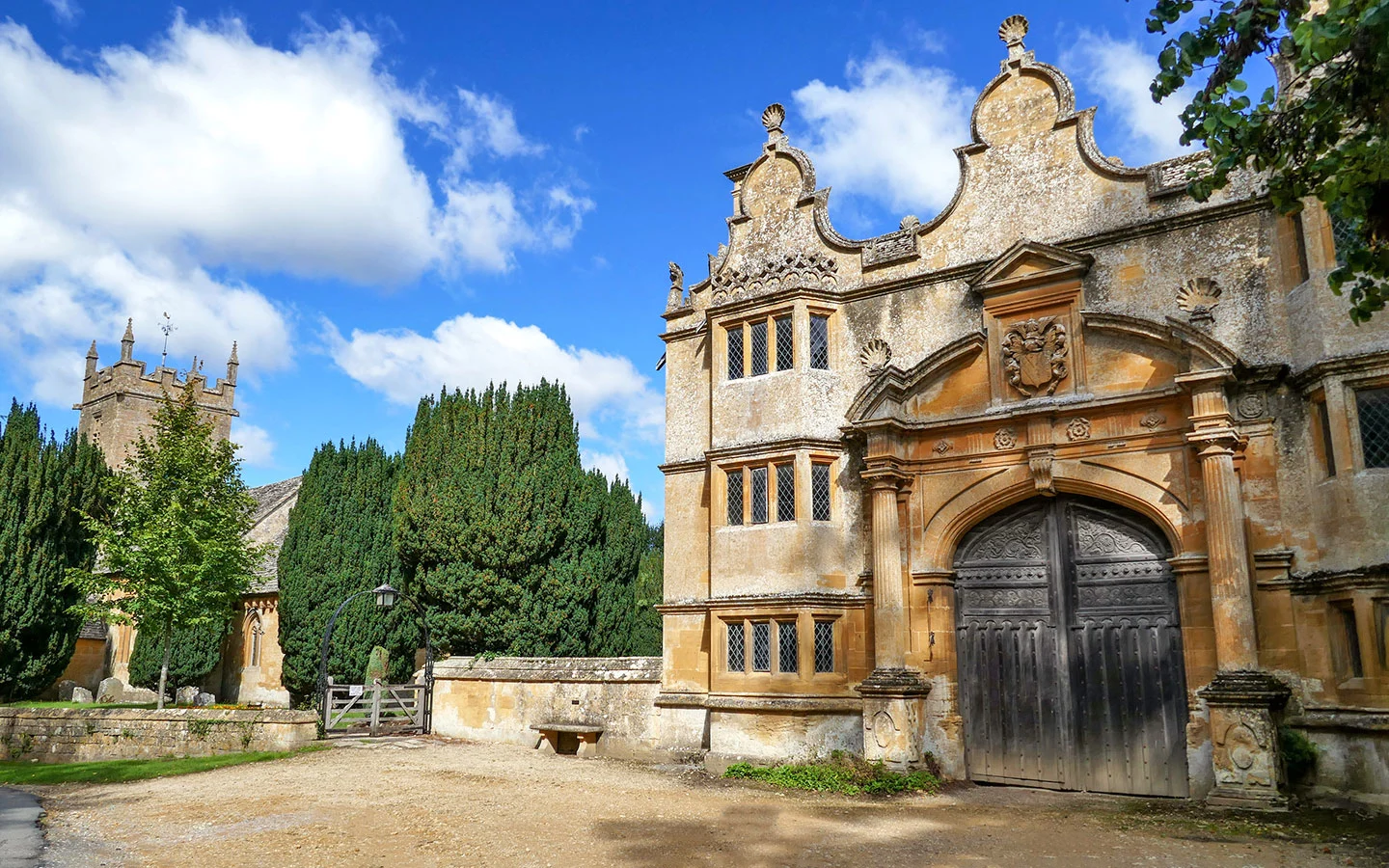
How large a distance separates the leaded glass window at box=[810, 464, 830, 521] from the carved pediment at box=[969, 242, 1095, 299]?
347 centimetres

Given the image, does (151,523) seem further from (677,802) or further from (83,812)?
(677,802)

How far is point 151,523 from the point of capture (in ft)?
65.3

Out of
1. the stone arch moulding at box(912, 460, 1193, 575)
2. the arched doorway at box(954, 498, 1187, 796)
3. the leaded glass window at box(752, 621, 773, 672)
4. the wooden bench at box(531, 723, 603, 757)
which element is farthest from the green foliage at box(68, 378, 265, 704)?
the arched doorway at box(954, 498, 1187, 796)

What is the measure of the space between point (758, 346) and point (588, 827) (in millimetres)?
8066

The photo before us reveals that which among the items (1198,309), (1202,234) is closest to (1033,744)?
(1198,309)

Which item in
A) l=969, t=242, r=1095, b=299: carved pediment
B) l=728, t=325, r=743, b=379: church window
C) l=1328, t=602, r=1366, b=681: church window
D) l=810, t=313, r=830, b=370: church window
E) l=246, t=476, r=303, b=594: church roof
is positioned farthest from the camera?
l=246, t=476, r=303, b=594: church roof

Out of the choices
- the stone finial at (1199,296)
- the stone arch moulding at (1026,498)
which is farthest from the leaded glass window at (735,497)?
the stone finial at (1199,296)

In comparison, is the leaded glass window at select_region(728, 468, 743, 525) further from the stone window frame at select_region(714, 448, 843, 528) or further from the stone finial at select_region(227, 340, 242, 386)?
the stone finial at select_region(227, 340, 242, 386)

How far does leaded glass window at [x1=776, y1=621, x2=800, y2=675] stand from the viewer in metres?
14.1

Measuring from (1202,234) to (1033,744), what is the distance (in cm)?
691

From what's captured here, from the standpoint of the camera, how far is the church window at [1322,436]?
10953 millimetres

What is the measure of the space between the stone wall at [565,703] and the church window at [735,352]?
5.06m

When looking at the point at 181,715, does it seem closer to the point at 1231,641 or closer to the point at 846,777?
the point at 846,777

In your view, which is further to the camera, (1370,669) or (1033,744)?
(1033,744)
